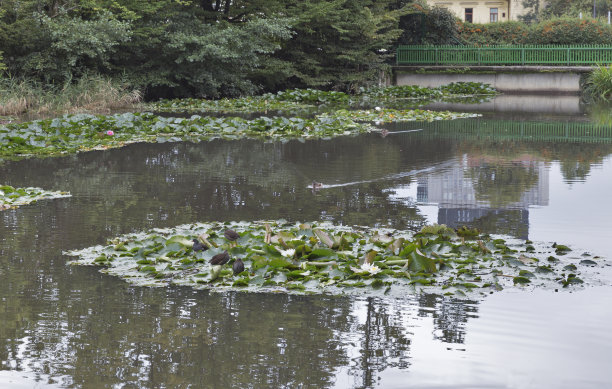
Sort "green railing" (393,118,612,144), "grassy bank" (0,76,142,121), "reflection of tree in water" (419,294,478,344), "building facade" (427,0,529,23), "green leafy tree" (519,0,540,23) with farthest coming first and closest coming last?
"green leafy tree" (519,0,540,23), "building facade" (427,0,529,23), "grassy bank" (0,76,142,121), "green railing" (393,118,612,144), "reflection of tree in water" (419,294,478,344)

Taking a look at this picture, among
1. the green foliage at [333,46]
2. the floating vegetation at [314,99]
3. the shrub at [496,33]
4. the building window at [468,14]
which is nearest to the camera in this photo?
the floating vegetation at [314,99]

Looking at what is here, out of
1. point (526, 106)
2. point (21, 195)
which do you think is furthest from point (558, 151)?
point (526, 106)

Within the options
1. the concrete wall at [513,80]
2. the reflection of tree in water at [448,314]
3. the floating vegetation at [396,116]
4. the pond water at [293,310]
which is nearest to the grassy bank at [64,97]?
the floating vegetation at [396,116]

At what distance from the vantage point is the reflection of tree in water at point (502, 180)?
9055mm

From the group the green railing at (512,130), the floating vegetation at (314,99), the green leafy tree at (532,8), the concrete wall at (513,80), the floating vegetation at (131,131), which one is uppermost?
the green leafy tree at (532,8)

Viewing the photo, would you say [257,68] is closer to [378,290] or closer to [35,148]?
[35,148]

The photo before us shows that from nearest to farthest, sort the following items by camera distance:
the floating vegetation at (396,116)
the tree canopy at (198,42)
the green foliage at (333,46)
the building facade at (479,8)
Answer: the floating vegetation at (396,116) < the tree canopy at (198,42) < the green foliage at (333,46) < the building facade at (479,8)

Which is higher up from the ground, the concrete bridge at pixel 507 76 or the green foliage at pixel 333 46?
the green foliage at pixel 333 46

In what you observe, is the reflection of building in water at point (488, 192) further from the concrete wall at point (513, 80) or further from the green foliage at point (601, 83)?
the concrete wall at point (513, 80)

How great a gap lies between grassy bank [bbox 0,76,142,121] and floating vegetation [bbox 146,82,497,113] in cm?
110

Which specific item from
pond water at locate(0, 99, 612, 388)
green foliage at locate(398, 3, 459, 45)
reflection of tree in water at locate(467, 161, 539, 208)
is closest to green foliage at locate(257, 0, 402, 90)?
→ green foliage at locate(398, 3, 459, 45)

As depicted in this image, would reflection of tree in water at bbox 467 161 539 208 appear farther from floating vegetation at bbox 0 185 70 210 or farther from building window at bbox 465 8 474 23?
building window at bbox 465 8 474 23

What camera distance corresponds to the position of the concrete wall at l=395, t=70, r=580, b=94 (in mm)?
33906

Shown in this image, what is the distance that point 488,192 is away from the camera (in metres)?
9.47
